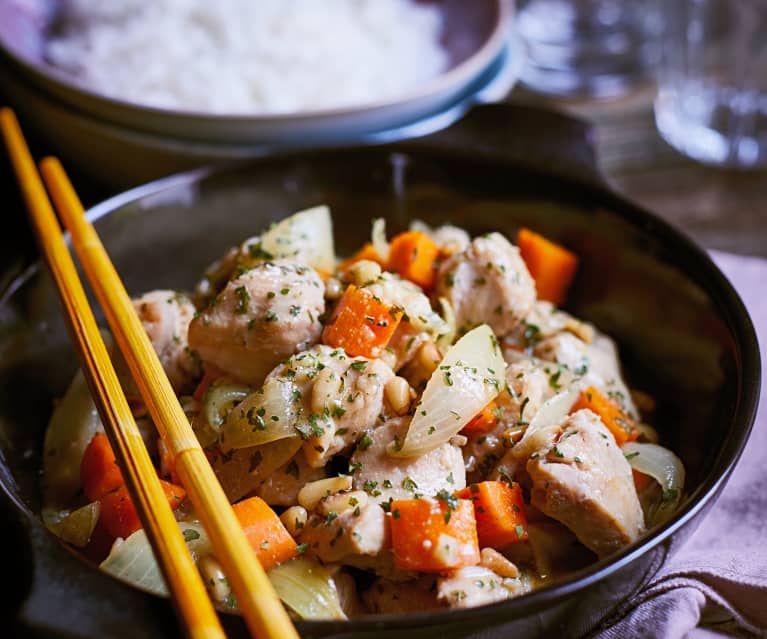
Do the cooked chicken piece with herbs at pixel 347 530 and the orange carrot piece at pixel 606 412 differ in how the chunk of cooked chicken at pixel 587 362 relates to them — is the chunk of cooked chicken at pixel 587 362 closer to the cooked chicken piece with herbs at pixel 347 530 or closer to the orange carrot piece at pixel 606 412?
the orange carrot piece at pixel 606 412

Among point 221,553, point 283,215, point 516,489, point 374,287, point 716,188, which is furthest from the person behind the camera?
point 716,188

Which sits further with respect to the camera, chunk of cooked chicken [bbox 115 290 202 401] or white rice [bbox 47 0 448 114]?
white rice [bbox 47 0 448 114]

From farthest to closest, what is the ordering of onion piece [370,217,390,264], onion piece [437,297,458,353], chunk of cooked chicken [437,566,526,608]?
onion piece [370,217,390,264] → onion piece [437,297,458,353] → chunk of cooked chicken [437,566,526,608]

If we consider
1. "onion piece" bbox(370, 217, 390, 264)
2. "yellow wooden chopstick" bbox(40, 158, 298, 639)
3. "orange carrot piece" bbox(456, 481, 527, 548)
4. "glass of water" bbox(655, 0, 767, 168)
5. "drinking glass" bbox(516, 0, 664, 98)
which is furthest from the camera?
"drinking glass" bbox(516, 0, 664, 98)

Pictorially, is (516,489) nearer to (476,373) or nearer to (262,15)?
(476,373)

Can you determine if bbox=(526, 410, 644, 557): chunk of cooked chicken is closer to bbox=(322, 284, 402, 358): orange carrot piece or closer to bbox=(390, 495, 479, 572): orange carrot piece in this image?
bbox=(390, 495, 479, 572): orange carrot piece

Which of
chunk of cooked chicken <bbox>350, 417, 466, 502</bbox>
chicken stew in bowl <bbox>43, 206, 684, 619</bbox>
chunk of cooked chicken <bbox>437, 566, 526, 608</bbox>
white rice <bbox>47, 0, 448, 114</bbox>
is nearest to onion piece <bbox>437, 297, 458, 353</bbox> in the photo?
chicken stew in bowl <bbox>43, 206, 684, 619</bbox>

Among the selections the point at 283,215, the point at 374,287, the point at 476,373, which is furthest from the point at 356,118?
the point at 476,373
